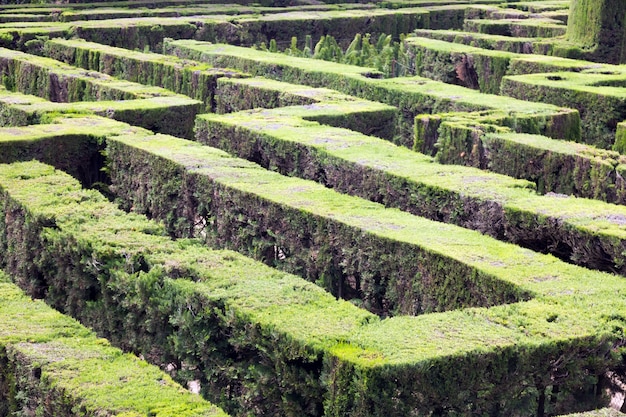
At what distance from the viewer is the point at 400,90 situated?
63.3 ft

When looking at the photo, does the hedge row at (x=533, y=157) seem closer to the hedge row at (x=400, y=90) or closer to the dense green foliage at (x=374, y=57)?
the hedge row at (x=400, y=90)

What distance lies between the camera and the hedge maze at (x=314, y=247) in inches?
304

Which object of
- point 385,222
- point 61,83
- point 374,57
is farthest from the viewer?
point 374,57

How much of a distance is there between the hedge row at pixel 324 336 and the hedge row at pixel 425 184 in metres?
1.14

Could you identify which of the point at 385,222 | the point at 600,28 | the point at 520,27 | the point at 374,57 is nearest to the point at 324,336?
the point at 385,222

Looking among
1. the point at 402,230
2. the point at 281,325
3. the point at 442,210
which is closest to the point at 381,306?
the point at 402,230

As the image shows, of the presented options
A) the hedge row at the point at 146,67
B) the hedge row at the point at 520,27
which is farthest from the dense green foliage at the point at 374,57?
the hedge row at the point at 146,67

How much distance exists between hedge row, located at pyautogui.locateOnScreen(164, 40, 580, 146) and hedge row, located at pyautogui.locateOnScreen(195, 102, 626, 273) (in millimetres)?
2094

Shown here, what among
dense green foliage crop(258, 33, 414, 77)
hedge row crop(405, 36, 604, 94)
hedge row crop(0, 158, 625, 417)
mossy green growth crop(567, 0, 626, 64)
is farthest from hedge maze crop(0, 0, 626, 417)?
dense green foliage crop(258, 33, 414, 77)

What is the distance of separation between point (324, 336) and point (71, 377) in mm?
1851

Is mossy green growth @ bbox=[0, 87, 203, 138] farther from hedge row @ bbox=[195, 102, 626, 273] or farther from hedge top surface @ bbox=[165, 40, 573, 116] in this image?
hedge top surface @ bbox=[165, 40, 573, 116]

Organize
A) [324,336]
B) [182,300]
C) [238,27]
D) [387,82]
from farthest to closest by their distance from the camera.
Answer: [238,27], [387,82], [182,300], [324,336]

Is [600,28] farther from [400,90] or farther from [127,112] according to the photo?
[127,112]

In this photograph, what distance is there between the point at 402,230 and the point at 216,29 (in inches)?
839
